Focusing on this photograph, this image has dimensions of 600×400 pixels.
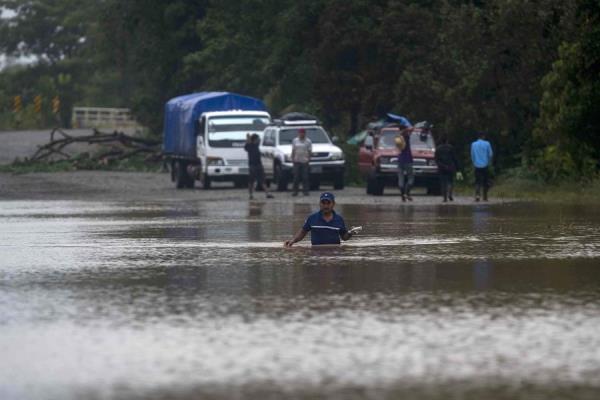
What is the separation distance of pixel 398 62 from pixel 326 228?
3511 cm

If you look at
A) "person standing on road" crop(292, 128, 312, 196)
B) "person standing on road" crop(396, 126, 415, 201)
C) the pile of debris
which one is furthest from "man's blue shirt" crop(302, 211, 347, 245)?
the pile of debris

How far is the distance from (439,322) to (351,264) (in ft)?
20.0

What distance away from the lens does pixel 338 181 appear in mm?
46938

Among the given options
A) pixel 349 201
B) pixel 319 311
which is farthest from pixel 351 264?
pixel 349 201

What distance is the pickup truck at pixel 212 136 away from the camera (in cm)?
4872

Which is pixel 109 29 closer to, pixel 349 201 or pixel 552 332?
pixel 349 201

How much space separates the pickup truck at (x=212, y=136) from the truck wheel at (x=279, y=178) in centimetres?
132

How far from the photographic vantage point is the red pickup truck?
4375 cm

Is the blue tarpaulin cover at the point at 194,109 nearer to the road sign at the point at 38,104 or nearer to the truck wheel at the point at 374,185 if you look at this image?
the truck wheel at the point at 374,185

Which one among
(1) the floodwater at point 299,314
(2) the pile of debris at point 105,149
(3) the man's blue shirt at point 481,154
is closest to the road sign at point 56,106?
(2) the pile of debris at point 105,149

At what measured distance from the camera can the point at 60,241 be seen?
24016 millimetres

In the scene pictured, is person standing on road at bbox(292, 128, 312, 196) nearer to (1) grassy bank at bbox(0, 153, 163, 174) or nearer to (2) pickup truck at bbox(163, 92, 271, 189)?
(2) pickup truck at bbox(163, 92, 271, 189)

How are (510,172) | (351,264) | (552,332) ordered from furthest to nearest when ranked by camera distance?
(510,172)
(351,264)
(552,332)

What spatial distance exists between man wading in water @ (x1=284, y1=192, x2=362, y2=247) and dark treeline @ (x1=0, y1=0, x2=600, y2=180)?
19.0 m
